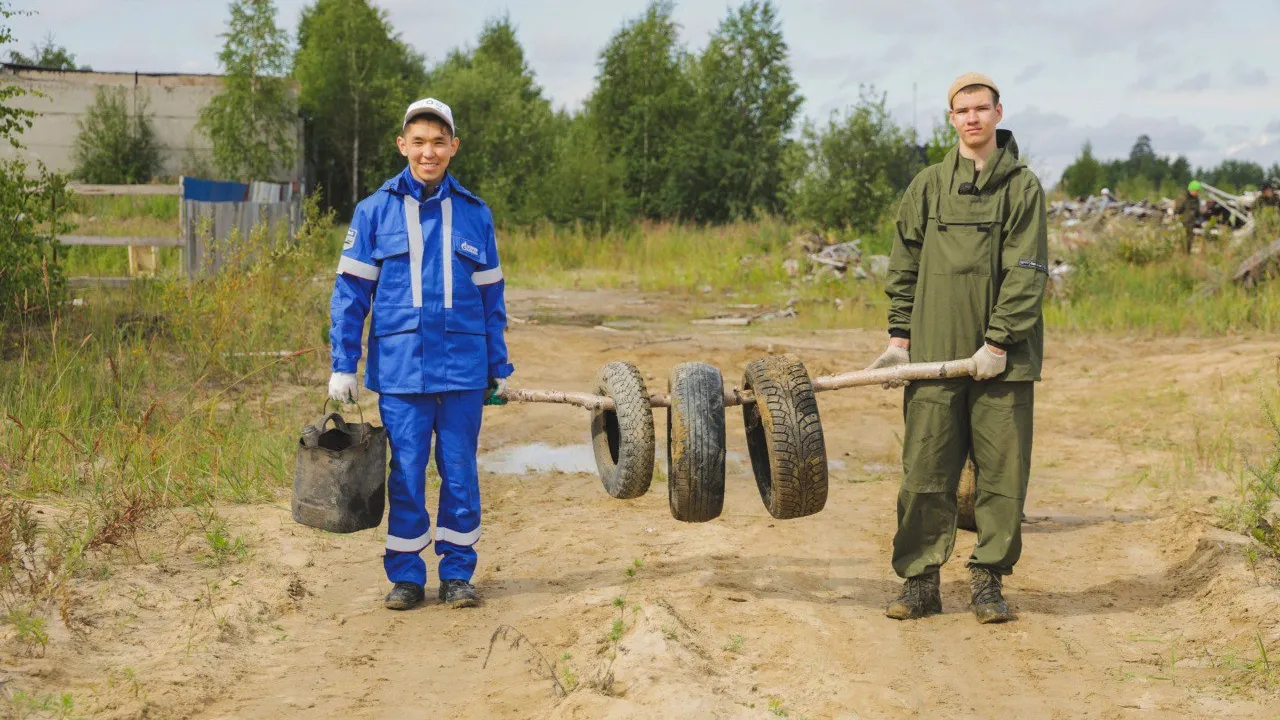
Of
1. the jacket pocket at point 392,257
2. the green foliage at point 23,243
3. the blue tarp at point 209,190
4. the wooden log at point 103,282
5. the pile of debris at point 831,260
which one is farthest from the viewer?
the pile of debris at point 831,260

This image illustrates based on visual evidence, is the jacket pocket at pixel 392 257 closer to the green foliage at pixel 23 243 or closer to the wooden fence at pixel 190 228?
the green foliage at pixel 23 243

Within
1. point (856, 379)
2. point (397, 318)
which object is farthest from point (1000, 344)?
point (397, 318)

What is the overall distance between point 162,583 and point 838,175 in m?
20.7

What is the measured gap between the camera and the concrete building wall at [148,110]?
33.6 metres

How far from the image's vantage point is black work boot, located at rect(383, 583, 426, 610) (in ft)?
17.4

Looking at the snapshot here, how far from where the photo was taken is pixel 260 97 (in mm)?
32062

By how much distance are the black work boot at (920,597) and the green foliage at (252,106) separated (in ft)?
96.7

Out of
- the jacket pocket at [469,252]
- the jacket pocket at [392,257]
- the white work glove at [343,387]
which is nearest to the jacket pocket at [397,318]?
the jacket pocket at [392,257]

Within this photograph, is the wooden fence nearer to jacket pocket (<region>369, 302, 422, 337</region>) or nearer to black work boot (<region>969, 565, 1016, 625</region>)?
jacket pocket (<region>369, 302, 422, 337</region>)

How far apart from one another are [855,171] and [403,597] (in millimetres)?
20520

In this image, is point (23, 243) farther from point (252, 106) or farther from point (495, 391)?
point (252, 106)

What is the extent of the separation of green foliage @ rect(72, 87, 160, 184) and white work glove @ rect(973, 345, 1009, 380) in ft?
105

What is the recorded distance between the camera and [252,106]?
105ft

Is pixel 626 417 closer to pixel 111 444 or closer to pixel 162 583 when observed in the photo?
pixel 162 583
